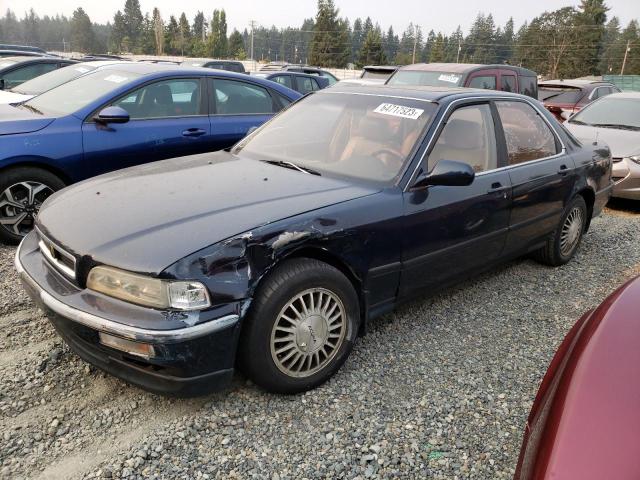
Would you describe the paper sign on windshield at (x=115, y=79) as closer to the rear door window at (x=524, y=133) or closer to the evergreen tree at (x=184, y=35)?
the rear door window at (x=524, y=133)

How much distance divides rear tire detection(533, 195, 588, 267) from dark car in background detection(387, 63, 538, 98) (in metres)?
4.25

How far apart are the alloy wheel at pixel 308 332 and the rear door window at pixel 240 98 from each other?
3392 millimetres

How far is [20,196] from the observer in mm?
4254

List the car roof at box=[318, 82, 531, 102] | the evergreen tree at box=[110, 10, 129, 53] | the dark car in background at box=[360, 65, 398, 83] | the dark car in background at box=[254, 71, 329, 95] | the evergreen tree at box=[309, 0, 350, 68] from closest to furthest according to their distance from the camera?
the car roof at box=[318, 82, 531, 102]
the dark car in background at box=[360, 65, 398, 83]
the dark car in background at box=[254, 71, 329, 95]
the evergreen tree at box=[309, 0, 350, 68]
the evergreen tree at box=[110, 10, 129, 53]

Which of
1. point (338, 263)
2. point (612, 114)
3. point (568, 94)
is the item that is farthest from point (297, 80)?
point (338, 263)

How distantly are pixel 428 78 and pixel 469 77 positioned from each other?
0.72 meters

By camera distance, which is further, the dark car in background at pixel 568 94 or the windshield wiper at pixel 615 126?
the dark car in background at pixel 568 94

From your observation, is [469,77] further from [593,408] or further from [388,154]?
[593,408]

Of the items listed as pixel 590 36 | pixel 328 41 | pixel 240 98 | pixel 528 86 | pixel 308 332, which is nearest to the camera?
pixel 308 332

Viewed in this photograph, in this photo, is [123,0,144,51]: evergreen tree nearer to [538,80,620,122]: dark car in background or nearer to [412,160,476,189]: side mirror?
[538,80,620,122]: dark car in background

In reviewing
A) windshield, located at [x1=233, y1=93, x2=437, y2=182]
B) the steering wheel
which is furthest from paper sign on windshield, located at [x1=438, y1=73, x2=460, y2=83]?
the steering wheel

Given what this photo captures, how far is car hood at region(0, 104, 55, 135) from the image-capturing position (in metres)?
4.21

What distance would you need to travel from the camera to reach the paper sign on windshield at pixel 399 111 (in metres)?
3.34

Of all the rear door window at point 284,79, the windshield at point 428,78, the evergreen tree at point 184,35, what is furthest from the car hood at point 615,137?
the evergreen tree at point 184,35
